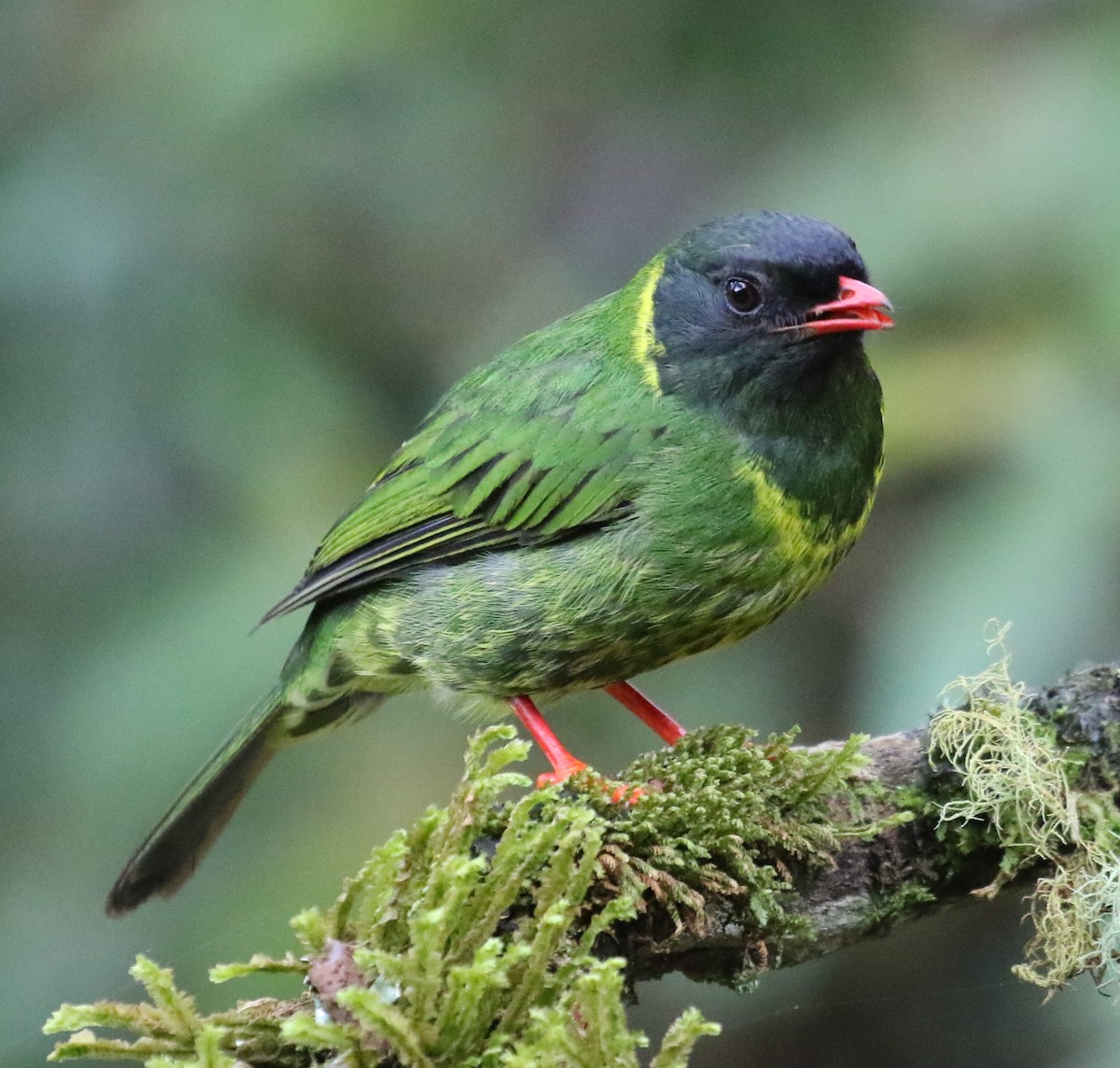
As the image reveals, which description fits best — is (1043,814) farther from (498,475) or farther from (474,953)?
(498,475)

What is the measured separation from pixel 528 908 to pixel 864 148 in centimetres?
263

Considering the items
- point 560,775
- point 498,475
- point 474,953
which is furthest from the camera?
point 498,475

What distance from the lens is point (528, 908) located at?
2.38 metres

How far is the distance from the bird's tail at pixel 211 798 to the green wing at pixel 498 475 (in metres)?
0.35

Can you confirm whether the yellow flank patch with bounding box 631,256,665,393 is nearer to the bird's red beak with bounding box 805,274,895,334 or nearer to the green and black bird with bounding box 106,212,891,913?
the green and black bird with bounding box 106,212,891,913

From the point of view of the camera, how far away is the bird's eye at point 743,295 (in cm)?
328

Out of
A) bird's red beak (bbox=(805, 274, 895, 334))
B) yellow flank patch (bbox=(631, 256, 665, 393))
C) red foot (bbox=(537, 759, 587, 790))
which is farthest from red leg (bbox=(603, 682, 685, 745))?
bird's red beak (bbox=(805, 274, 895, 334))

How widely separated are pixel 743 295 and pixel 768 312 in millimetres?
79

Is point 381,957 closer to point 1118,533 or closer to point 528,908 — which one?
point 528,908

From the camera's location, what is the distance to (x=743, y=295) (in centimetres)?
330

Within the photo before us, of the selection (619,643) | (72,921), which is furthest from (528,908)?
(72,921)

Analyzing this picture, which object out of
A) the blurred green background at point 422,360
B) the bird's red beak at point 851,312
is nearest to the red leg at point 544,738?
the blurred green background at point 422,360

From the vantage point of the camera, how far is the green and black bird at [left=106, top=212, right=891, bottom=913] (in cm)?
315

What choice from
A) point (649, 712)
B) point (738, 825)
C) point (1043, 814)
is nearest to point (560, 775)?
point (738, 825)
